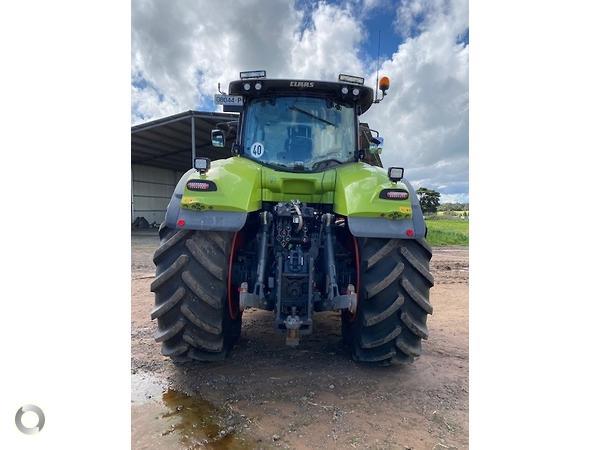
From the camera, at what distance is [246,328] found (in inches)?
131

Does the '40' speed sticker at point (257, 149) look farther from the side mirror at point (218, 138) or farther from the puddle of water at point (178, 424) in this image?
the puddle of water at point (178, 424)

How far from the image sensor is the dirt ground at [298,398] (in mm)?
1798

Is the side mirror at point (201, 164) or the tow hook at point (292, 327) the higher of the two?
the side mirror at point (201, 164)

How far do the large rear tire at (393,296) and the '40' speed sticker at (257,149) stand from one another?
107cm

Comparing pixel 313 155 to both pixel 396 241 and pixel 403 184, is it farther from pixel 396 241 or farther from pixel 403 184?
pixel 396 241

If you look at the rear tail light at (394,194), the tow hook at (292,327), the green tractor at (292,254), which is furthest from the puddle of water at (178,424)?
the rear tail light at (394,194)

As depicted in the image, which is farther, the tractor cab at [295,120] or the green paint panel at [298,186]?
the tractor cab at [295,120]

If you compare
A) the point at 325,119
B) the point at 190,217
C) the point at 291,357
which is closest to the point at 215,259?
the point at 190,217

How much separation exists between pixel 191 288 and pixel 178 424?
73 cm

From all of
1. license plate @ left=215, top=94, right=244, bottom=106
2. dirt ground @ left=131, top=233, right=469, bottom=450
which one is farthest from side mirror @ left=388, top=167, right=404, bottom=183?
license plate @ left=215, top=94, right=244, bottom=106

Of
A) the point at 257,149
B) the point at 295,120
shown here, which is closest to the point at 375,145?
the point at 295,120

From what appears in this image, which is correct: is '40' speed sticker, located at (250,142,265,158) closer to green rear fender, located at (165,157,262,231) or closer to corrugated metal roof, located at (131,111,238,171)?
corrugated metal roof, located at (131,111,238,171)
